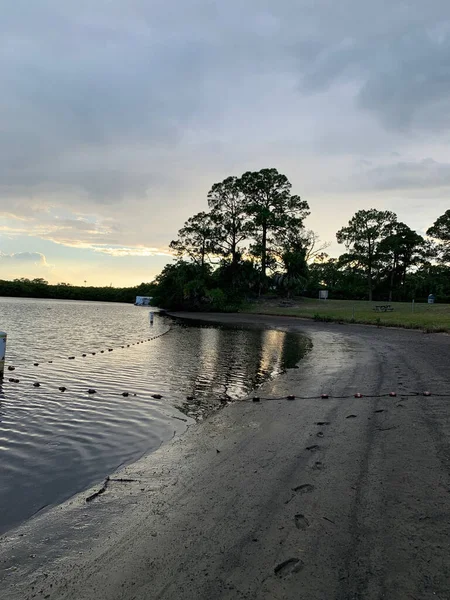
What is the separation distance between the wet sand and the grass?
20625 mm

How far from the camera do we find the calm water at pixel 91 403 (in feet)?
15.4

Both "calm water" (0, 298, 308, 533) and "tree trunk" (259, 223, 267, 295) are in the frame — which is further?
"tree trunk" (259, 223, 267, 295)

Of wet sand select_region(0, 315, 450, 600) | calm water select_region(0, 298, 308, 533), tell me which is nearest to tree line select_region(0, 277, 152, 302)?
calm water select_region(0, 298, 308, 533)

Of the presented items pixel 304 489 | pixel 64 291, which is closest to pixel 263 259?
pixel 304 489

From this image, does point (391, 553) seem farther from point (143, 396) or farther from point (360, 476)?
point (143, 396)

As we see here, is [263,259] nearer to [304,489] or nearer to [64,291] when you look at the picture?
[304,489]

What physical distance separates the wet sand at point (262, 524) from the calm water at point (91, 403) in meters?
0.52

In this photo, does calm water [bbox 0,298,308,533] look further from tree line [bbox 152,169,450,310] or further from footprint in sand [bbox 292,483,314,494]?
tree line [bbox 152,169,450,310]

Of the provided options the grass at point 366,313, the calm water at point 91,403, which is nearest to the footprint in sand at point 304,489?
the calm water at point 91,403

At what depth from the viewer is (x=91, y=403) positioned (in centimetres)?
822

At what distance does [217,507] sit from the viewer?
12.3ft

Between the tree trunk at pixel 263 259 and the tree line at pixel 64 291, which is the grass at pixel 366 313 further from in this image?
the tree line at pixel 64 291

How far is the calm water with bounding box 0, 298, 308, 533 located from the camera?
471 centimetres

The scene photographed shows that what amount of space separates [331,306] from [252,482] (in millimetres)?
48128
